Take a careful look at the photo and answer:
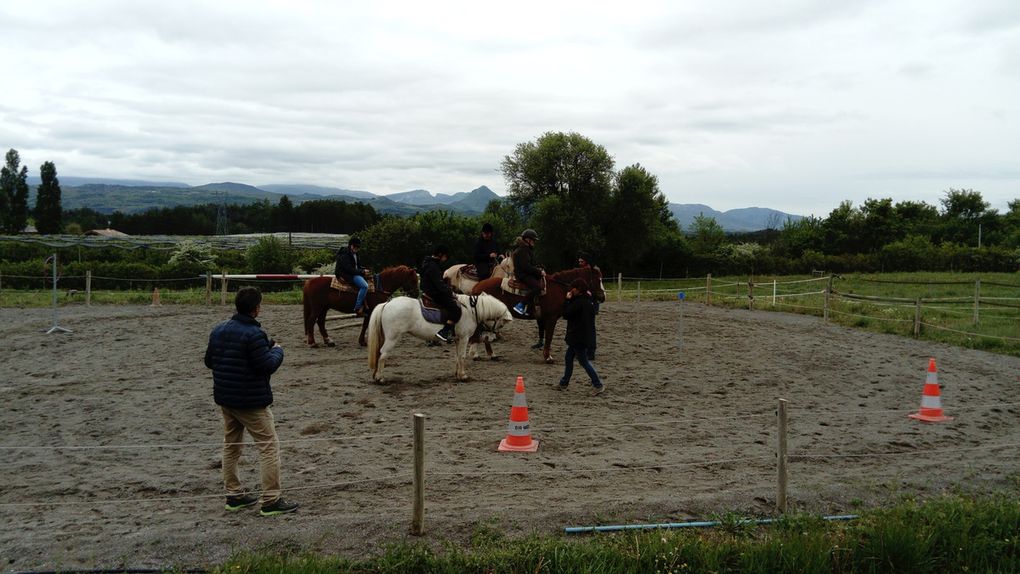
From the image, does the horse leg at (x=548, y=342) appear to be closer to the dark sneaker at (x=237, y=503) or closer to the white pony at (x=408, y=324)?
the white pony at (x=408, y=324)

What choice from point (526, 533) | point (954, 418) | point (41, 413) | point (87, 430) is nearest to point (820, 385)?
point (954, 418)

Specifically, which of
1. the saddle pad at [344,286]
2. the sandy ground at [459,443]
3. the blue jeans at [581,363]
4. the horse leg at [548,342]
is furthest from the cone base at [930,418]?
the saddle pad at [344,286]

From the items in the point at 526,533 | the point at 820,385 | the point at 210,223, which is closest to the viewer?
the point at 526,533

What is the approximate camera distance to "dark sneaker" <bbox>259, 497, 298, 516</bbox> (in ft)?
18.1

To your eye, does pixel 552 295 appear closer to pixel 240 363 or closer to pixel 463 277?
pixel 463 277

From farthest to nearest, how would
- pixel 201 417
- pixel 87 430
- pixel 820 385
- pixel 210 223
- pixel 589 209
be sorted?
pixel 210 223 → pixel 589 209 → pixel 820 385 → pixel 201 417 → pixel 87 430

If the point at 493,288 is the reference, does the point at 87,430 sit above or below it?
A: below

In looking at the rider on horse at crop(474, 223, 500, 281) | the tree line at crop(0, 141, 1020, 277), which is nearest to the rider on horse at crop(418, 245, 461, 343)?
the rider on horse at crop(474, 223, 500, 281)

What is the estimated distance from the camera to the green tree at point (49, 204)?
93000mm

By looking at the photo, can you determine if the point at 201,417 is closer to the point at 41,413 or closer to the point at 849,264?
the point at 41,413

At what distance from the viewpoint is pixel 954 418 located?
8836 mm

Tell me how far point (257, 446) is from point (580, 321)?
527 cm

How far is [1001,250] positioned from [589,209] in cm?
2615

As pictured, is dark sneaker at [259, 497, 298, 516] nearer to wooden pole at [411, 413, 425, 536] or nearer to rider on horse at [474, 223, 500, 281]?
wooden pole at [411, 413, 425, 536]
